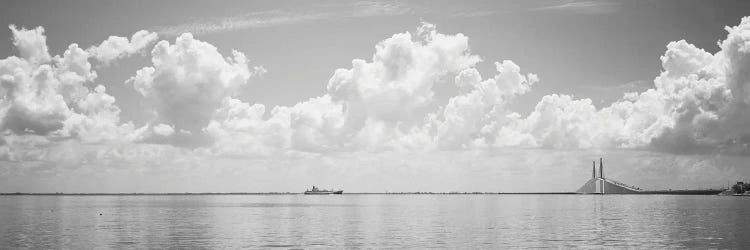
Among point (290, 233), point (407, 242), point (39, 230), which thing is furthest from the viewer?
point (39, 230)

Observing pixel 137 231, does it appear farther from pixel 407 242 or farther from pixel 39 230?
pixel 407 242

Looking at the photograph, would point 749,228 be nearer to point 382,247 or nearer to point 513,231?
point 513,231

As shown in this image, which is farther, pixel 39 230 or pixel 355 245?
pixel 39 230

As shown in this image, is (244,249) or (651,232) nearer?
(244,249)

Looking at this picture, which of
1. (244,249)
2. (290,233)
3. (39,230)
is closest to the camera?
(244,249)

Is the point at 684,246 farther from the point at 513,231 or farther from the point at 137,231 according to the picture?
the point at 137,231

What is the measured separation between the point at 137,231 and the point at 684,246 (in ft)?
251

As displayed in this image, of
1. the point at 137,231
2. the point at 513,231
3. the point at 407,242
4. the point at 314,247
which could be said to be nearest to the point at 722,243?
the point at 513,231

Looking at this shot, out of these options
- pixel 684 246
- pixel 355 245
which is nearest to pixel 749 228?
pixel 684 246

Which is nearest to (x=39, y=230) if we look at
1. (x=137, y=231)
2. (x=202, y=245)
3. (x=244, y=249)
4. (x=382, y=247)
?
(x=137, y=231)

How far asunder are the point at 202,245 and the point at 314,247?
45.6ft

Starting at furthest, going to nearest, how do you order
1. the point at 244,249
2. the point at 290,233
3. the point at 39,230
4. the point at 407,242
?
the point at 39,230
the point at 290,233
the point at 407,242
the point at 244,249

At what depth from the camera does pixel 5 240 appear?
81.4 metres

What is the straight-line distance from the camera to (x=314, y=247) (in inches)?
2869
